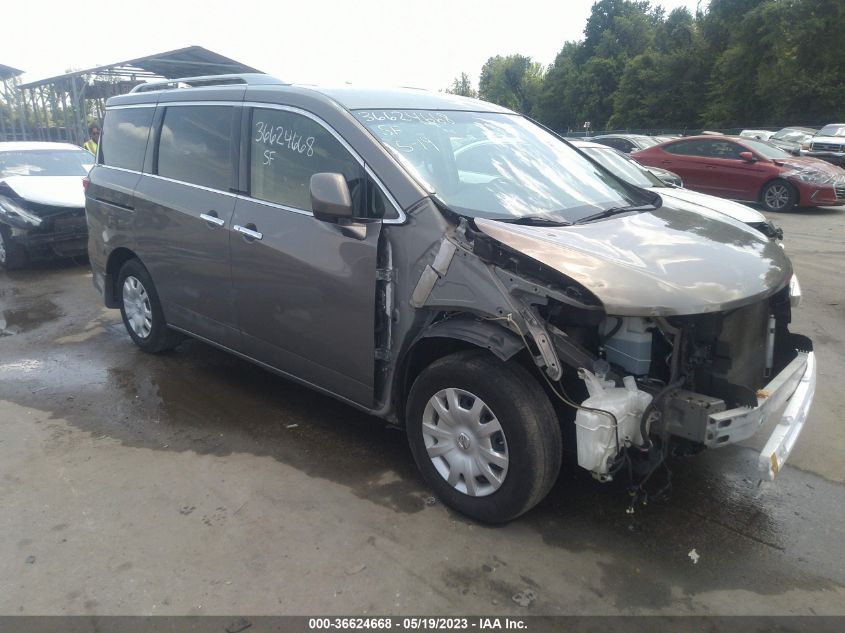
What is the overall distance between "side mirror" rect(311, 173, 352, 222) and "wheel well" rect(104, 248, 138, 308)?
2573 mm

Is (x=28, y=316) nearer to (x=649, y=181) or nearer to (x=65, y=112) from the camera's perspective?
(x=649, y=181)

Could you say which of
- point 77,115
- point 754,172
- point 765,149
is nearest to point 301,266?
point 754,172

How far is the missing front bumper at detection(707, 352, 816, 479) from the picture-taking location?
2.64 m

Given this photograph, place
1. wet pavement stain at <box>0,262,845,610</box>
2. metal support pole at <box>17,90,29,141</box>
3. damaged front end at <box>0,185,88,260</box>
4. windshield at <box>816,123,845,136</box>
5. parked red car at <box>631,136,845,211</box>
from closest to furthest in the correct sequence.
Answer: wet pavement stain at <box>0,262,845,610</box>, damaged front end at <box>0,185,88,260</box>, parked red car at <box>631,136,845,211</box>, windshield at <box>816,123,845,136</box>, metal support pole at <box>17,90,29,141</box>

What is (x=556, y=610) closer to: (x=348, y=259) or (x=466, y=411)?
(x=466, y=411)

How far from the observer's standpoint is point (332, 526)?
3059 millimetres

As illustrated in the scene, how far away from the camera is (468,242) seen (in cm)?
296

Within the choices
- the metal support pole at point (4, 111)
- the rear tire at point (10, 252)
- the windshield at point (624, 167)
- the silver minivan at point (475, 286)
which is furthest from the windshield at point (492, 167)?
the metal support pole at point (4, 111)

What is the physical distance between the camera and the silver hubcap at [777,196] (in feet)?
41.4

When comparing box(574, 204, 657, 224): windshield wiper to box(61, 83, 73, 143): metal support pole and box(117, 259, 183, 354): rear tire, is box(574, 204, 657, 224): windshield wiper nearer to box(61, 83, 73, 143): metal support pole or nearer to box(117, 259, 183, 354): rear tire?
box(117, 259, 183, 354): rear tire

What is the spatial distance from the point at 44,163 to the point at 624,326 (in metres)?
9.43

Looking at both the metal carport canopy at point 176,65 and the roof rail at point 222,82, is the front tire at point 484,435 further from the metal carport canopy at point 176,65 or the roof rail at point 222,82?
the metal carport canopy at point 176,65

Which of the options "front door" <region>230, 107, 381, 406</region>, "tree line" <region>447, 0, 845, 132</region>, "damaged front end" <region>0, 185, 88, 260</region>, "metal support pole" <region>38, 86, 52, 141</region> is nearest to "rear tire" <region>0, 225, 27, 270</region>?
"damaged front end" <region>0, 185, 88, 260</region>

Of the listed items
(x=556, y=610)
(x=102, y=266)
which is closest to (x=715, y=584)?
(x=556, y=610)
